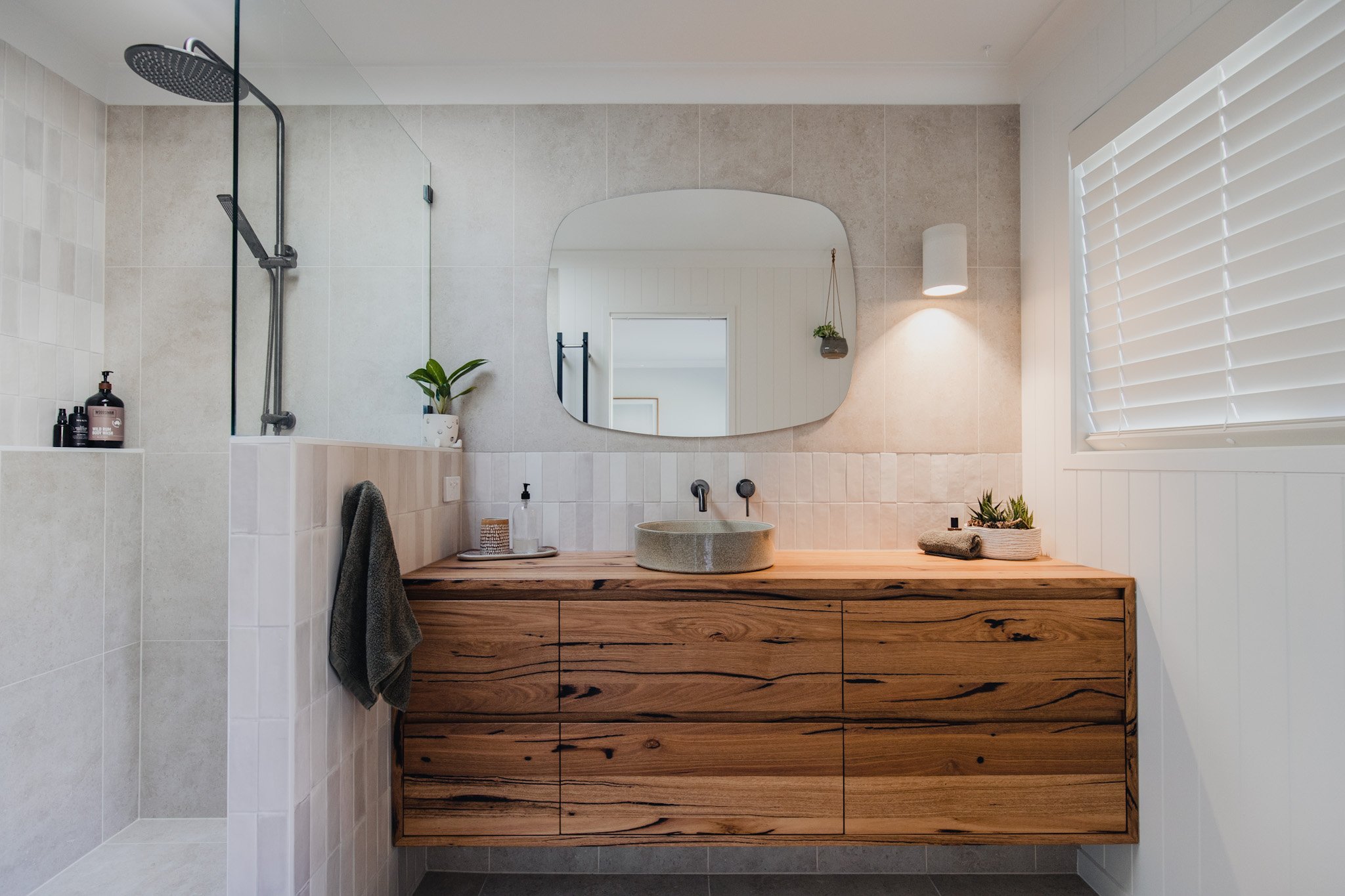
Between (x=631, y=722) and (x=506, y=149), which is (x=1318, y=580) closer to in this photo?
(x=631, y=722)

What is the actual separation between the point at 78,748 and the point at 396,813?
1.05m

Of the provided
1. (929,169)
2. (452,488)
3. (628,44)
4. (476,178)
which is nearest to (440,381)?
(452,488)

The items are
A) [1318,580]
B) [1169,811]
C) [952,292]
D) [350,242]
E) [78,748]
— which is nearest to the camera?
[1318,580]

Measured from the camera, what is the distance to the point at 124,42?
1990 millimetres

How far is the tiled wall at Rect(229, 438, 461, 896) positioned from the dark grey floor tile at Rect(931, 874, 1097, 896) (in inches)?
63.6

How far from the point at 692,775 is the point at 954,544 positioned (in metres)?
0.98

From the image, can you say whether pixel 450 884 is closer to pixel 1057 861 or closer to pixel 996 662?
pixel 996 662

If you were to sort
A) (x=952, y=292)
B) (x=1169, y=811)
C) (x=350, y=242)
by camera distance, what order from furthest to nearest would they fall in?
(x=952, y=292)
(x=350, y=242)
(x=1169, y=811)

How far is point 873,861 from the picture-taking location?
6.39 feet

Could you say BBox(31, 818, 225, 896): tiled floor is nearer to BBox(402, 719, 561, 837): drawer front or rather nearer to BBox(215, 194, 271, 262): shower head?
BBox(402, 719, 561, 837): drawer front

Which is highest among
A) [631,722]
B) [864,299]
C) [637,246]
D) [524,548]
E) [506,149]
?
[506,149]

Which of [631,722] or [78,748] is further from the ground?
[631,722]

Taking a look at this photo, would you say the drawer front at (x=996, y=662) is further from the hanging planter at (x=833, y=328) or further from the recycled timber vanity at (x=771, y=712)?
the hanging planter at (x=833, y=328)

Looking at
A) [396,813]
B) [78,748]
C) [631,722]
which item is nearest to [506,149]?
[631,722]
